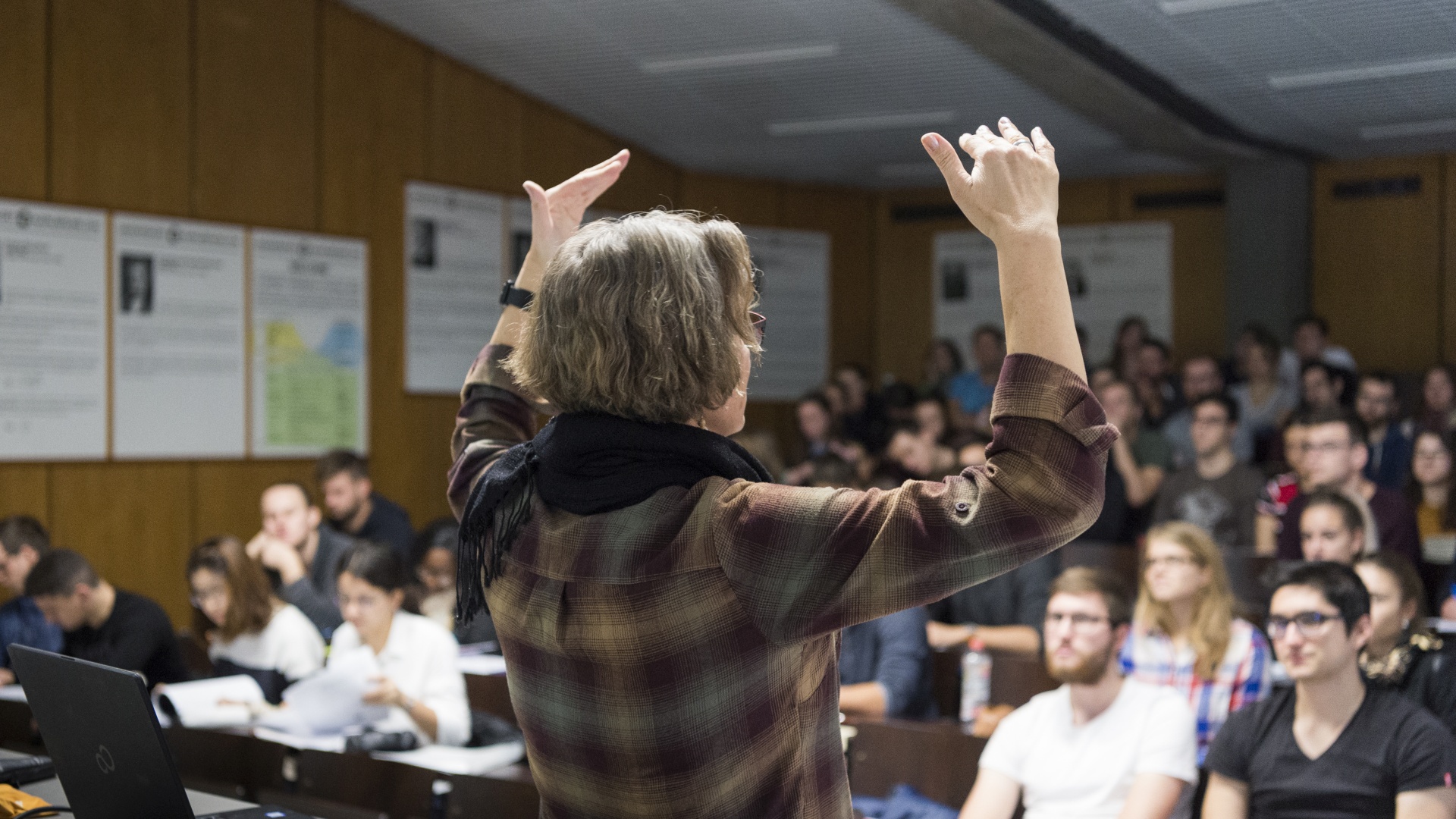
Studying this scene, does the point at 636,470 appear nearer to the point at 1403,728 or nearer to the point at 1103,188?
the point at 1403,728

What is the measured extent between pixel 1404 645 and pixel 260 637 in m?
3.37

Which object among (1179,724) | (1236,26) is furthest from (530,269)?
(1236,26)

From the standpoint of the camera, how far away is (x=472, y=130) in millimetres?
7461

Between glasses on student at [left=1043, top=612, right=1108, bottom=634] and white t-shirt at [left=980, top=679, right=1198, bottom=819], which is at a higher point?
glasses on student at [left=1043, top=612, right=1108, bottom=634]

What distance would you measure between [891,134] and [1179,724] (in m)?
5.32

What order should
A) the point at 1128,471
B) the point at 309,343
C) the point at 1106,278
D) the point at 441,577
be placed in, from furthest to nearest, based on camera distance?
the point at 1106,278 < the point at 309,343 < the point at 1128,471 < the point at 441,577

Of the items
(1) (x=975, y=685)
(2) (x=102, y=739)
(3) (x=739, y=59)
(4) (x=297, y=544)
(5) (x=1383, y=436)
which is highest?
(3) (x=739, y=59)

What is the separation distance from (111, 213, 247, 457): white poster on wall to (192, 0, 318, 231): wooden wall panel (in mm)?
215

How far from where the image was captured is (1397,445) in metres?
6.10

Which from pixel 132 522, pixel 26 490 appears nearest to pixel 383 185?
pixel 132 522

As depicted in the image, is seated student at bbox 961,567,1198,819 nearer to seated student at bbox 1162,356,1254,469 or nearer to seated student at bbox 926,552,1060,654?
seated student at bbox 926,552,1060,654

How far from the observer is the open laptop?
144cm

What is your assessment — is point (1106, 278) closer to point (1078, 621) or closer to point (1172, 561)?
point (1172, 561)

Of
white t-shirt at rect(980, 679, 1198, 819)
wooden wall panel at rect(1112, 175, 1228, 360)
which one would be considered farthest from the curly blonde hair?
wooden wall panel at rect(1112, 175, 1228, 360)
